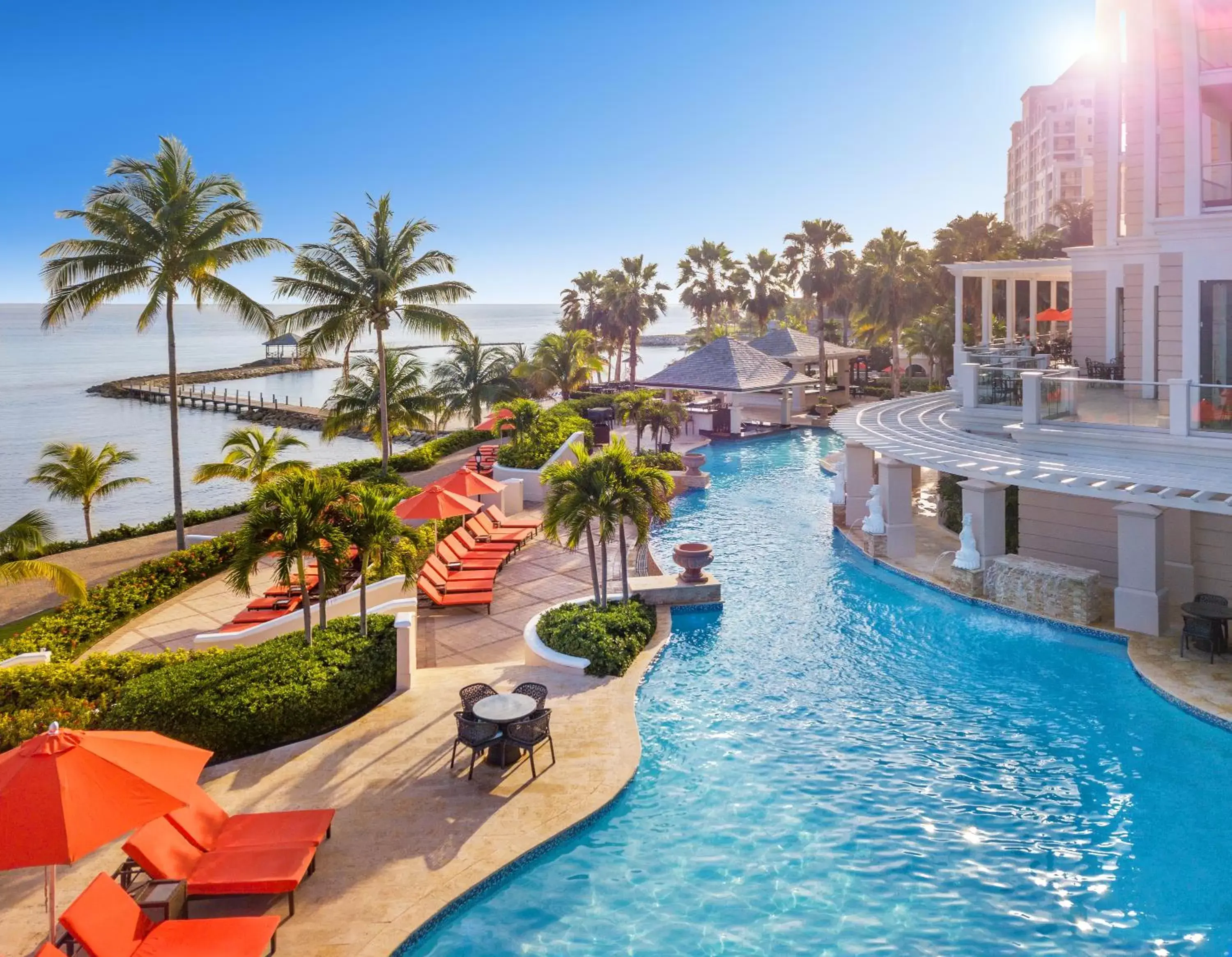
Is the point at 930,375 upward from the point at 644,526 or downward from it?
upward

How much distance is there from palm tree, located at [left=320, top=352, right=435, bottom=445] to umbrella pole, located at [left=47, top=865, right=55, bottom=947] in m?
25.9

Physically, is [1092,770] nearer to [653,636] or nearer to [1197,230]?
[653,636]

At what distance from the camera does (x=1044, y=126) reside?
5620 inches

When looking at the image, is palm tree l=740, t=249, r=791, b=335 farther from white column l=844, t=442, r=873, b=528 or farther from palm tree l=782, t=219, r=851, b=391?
white column l=844, t=442, r=873, b=528

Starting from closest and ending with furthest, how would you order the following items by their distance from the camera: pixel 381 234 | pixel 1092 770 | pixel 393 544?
pixel 1092 770, pixel 393 544, pixel 381 234

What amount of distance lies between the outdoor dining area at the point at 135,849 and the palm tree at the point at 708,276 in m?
61.6

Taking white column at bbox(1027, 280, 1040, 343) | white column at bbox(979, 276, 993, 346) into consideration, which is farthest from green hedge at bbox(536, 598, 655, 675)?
white column at bbox(1027, 280, 1040, 343)

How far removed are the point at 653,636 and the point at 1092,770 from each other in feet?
23.1

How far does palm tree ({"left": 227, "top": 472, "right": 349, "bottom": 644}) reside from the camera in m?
13.0

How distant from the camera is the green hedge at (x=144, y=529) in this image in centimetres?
2438

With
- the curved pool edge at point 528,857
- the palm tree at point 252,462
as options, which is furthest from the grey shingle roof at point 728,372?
the curved pool edge at point 528,857

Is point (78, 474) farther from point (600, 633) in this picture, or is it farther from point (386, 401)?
point (600, 633)

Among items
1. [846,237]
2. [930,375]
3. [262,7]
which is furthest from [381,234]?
[930,375]

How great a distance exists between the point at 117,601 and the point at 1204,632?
1876 centimetres
